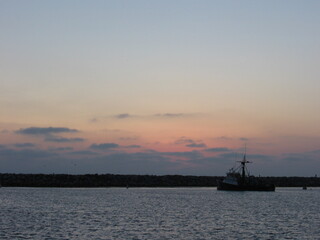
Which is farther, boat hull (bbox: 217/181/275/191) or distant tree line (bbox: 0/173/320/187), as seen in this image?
distant tree line (bbox: 0/173/320/187)

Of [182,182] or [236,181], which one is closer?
[236,181]

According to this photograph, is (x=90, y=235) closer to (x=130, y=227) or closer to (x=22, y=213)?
(x=130, y=227)

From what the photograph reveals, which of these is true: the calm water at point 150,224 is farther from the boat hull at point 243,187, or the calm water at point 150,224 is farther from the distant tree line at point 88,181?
the distant tree line at point 88,181

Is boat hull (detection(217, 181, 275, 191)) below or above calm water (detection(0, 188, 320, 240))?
above

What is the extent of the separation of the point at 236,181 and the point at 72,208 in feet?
225

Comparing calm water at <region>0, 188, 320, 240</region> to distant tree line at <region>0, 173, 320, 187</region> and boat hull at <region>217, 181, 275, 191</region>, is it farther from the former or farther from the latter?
distant tree line at <region>0, 173, 320, 187</region>

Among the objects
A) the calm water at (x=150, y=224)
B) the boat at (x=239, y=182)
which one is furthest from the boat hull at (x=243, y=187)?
the calm water at (x=150, y=224)

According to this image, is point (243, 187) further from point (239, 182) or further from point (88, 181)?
point (88, 181)

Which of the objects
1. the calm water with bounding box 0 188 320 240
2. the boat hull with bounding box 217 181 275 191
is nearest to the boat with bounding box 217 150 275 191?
the boat hull with bounding box 217 181 275 191

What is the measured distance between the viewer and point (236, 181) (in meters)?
135

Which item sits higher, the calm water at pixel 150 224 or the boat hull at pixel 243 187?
the boat hull at pixel 243 187

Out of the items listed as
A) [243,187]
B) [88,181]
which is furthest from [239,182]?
[88,181]

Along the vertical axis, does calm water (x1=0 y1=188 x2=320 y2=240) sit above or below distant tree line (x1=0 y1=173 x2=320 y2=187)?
below

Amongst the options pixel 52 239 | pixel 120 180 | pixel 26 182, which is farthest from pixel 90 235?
pixel 120 180
